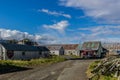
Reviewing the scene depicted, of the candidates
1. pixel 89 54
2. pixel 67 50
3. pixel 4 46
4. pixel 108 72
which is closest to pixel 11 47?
pixel 4 46

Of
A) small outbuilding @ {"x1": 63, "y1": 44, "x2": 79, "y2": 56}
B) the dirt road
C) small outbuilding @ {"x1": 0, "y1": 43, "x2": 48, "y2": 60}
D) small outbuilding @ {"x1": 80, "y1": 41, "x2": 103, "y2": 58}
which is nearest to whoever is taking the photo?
the dirt road

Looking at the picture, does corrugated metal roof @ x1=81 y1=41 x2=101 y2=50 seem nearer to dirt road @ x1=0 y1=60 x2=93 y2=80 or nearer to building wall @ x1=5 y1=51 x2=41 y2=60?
building wall @ x1=5 y1=51 x2=41 y2=60

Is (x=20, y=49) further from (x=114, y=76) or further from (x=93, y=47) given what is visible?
(x=114, y=76)

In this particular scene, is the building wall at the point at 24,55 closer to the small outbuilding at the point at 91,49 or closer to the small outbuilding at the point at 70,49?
the small outbuilding at the point at 91,49

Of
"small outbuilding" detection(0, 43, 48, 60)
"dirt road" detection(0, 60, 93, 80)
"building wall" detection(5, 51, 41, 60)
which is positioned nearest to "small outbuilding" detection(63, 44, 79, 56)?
"building wall" detection(5, 51, 41, 60)

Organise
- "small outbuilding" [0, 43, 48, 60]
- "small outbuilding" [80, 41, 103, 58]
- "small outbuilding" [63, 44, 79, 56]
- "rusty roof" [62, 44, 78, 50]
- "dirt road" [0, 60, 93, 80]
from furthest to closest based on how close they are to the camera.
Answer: "rusty roof" [62, 44, 78, 50] → "small outbuilding" [63, 44, 79, 56] → "small outbuilding" [80, 41, 103, 58] → "small outbuilding" [0, 43, 48, 60] → "dirt road" [0, 60, 93, 80]

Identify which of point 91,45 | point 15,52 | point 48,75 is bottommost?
point 48,75

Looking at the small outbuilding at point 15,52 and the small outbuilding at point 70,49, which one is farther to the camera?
the small outbuilding at point 70,49

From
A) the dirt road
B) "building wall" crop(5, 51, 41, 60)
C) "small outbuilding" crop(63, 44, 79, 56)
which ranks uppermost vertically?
"small outbuilding" crop(63, 44, 79, 56)

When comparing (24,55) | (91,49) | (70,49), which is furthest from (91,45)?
(24,55)

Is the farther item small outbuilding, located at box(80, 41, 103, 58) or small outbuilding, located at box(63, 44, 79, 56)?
small outbuilding, located at box(63, 44, 79, 56)

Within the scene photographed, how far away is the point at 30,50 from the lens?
5959 centimetres

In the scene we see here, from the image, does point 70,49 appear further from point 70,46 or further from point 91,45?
point 91,45

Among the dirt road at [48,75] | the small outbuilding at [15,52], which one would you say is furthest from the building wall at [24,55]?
the dirt road at [48,75]
